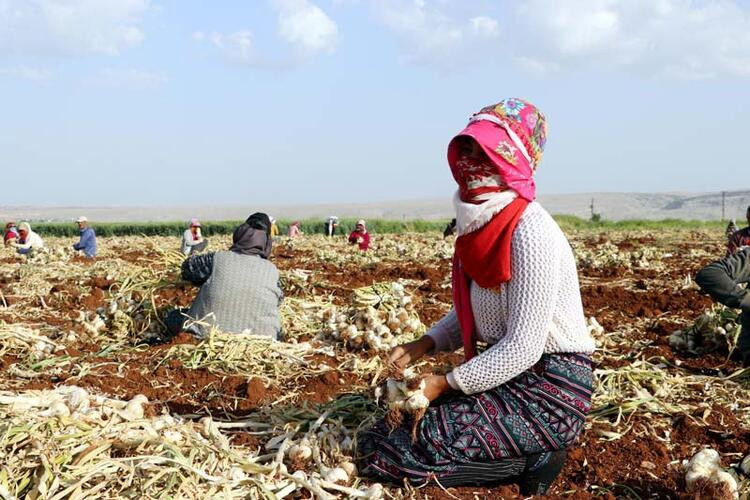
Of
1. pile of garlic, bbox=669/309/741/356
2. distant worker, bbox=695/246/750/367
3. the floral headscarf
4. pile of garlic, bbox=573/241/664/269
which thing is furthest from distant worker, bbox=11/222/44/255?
the floral headscarf

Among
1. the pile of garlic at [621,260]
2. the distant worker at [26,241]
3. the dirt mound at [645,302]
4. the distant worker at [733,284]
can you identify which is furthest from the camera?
the distant worker at [26,241]

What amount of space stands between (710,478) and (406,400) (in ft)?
3.40

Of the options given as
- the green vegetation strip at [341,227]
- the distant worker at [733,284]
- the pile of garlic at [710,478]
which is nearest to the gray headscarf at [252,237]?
the distant worker at [733,284]

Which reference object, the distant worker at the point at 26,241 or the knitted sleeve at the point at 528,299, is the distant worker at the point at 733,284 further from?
the distant worker at the point at 26,241

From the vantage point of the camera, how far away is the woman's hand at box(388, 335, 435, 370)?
114 inches

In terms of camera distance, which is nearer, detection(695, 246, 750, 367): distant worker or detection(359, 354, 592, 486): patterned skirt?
detection(359, 354, 592, 486): patterned skirt

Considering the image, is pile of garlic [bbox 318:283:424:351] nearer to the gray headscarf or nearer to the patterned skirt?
the gray headscarf

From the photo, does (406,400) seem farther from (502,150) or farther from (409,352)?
(502,150)

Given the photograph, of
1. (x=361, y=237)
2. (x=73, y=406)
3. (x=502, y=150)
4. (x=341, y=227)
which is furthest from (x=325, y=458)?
(x=341, y=227)

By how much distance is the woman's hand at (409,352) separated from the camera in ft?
9.48

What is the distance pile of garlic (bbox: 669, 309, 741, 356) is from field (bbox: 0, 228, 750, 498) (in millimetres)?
89

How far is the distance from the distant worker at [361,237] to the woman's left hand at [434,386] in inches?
506

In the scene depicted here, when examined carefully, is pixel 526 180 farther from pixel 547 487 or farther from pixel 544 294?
pixel 547 487

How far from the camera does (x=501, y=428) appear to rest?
105 inches
